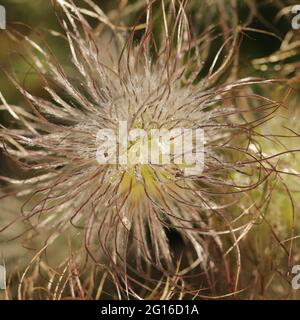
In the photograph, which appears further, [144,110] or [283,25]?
[283,25]

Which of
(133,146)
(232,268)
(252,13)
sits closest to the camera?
(133,146)

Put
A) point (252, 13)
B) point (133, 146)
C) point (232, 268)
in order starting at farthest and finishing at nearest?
point (252, 13), point (232, 268), point (133, 146)

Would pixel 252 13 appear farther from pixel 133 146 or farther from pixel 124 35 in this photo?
pixel 133 146

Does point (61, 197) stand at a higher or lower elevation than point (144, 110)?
lower

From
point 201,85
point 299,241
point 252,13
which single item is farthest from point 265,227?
point 252,13

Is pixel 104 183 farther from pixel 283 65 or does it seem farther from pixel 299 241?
pixel 283 65

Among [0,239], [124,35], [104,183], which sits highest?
[124,35]

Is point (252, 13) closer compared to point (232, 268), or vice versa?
point (232, 268)
